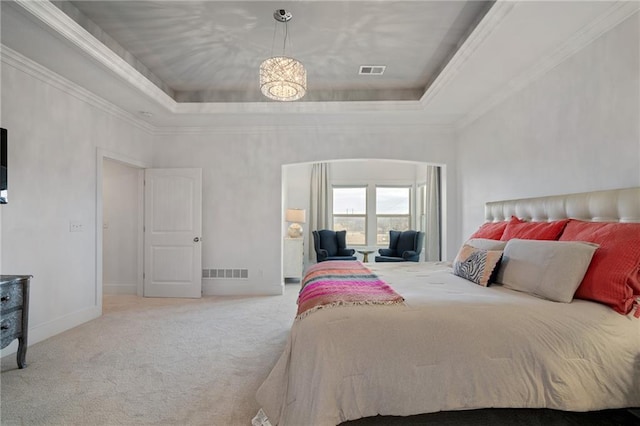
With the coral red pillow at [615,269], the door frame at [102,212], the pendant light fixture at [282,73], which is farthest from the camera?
the door frame at [102,212]

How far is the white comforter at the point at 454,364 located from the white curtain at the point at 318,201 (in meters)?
5.55

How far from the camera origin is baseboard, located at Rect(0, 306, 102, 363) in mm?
2896

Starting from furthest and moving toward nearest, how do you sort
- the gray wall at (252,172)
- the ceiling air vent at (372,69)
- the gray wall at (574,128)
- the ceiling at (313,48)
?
the gray wall at (252,172) → the ceiling air vent at (372,69) → the ceiling at (313,48) → the gray wall at (574,128)

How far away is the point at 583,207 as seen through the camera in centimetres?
241

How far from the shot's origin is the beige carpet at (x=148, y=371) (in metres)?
2.00

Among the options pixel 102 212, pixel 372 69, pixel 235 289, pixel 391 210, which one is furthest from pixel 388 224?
pixel 102 212

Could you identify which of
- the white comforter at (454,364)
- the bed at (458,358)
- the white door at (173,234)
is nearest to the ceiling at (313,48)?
the white door at (173,234)

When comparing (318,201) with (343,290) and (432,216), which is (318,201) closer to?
(432,216)

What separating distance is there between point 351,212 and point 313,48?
464cm

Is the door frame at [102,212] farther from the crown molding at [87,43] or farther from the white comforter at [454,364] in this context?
the white comforter at [454,364]

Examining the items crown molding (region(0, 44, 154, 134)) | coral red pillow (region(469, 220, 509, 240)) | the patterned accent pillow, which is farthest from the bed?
crown molding (region(0, 44, 154, 134))

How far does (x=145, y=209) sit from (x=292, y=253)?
8.36ft

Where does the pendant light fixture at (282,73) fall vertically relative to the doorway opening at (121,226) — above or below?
above

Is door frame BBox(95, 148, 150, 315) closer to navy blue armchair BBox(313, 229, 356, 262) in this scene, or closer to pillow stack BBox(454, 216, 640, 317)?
navy blue armchair BBox(313, 229, 356, 262)
